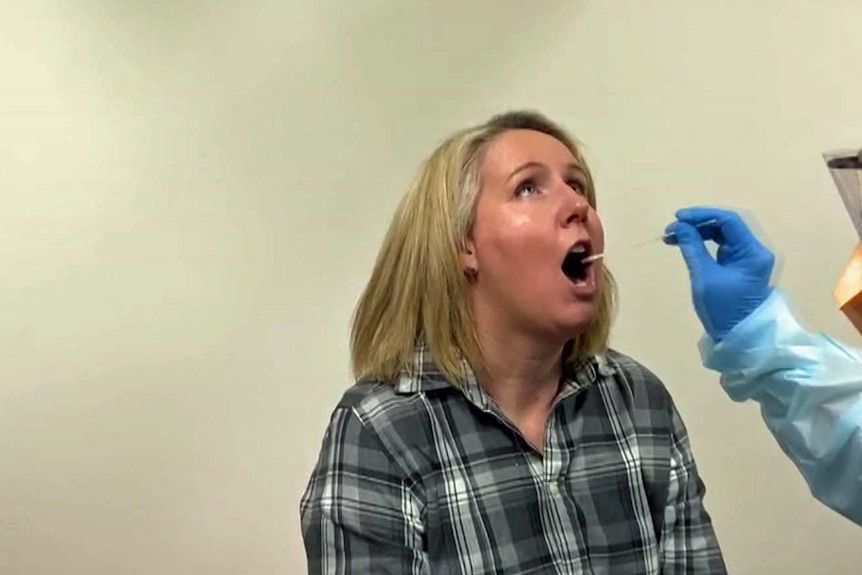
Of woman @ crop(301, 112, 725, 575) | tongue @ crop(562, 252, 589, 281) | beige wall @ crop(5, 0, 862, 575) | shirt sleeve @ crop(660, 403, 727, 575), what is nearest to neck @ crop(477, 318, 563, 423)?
woman @ crop(301, 112, 725, 575)

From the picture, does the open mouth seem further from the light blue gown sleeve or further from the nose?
the light blue gown sleeve

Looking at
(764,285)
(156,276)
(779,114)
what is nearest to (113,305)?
(156,276)

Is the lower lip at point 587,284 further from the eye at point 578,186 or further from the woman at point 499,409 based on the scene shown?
the eye at point 578,186

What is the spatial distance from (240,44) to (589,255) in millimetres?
835

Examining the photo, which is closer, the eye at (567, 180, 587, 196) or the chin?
the chin

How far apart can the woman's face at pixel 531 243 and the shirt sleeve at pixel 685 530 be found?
0.89 feet

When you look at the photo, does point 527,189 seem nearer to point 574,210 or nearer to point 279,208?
point 574,210

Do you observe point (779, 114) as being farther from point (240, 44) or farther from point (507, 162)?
point (240, 44)

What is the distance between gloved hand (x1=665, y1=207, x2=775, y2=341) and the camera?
1.18 m

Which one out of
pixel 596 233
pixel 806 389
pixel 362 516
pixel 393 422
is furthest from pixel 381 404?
pixel 806 389

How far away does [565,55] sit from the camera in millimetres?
1874

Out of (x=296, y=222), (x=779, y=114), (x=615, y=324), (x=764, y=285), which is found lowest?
(x=615, y=324)

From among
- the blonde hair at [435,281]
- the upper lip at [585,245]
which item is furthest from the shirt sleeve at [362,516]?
the upper lip at [585,245]

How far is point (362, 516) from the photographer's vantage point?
122 cm
